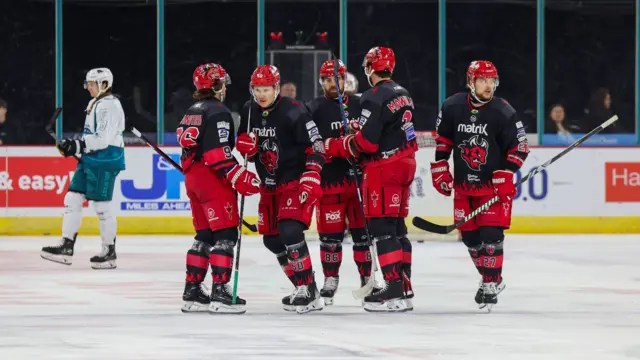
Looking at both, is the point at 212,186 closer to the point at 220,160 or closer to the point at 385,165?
the point at 220,160

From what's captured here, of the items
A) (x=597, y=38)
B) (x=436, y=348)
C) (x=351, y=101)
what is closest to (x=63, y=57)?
(x=597, y=38)

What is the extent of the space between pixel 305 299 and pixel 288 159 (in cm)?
88

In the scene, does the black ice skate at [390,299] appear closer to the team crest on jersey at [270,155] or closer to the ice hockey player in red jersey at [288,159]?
the ice hockey player in red jersey at [288,159]

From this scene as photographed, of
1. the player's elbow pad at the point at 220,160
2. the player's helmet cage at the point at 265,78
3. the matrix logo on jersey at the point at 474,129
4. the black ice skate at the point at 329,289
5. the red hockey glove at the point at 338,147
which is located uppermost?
the player's helmet cage at the point at 265,78

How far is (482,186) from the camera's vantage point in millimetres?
9820

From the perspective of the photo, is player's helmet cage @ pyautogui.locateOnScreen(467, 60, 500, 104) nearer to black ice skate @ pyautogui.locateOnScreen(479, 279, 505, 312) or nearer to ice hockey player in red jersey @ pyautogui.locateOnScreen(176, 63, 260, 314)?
black ice skate @ pyautogui.locateOnScreen(479, 279, 505, 312)

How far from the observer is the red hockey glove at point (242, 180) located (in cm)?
949

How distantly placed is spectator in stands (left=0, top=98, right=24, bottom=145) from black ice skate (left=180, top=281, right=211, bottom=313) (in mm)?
8574

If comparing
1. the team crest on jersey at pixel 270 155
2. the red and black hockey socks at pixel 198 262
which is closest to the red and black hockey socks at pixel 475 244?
the team crest on jersey at pixel 270 155

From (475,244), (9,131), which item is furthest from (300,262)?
(9,131)

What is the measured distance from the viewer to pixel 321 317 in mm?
9531

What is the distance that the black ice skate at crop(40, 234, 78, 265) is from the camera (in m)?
13.0

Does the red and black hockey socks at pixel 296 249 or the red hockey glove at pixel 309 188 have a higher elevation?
the red hockey glove at pixel 309 188

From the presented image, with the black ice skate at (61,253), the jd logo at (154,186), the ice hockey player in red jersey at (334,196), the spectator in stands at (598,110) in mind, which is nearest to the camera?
the ice hockey player in red jersey at (334,196)
